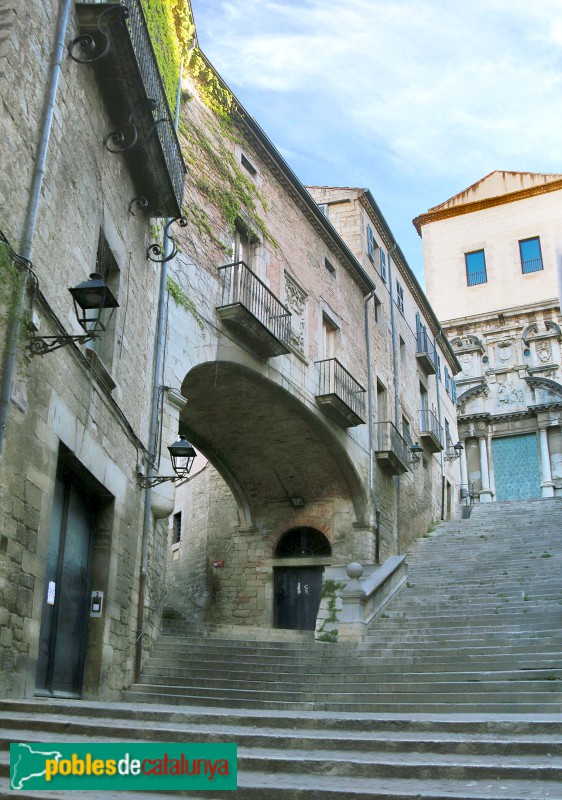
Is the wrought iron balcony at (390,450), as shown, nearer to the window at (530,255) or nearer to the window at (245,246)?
the window at (245,246)

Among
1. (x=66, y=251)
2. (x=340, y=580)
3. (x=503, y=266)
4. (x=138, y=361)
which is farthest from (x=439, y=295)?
(x=66, y=251)

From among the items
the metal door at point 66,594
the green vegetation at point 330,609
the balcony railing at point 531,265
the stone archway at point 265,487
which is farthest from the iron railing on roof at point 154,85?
the balcony railing at point 531,265

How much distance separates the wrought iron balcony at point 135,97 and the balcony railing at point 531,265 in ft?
90.0

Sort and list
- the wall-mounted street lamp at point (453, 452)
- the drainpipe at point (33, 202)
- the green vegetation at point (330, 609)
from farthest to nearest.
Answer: the wall-mounted street lamp at point (453, 452)
the green vegetation at point (330, 609)
the drainpipe at point (33, 202)

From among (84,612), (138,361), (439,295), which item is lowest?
(84,612)

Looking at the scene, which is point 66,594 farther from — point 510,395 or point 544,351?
point 544,351

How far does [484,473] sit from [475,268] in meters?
10.2

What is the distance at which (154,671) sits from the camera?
10297 mm

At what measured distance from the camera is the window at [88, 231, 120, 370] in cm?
909

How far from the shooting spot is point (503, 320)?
3453 centimetres

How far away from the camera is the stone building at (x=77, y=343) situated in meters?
6.56

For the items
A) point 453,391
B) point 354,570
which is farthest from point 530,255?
point 354,570

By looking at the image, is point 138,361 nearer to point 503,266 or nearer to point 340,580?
point 340,580

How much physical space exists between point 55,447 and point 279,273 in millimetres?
9464
